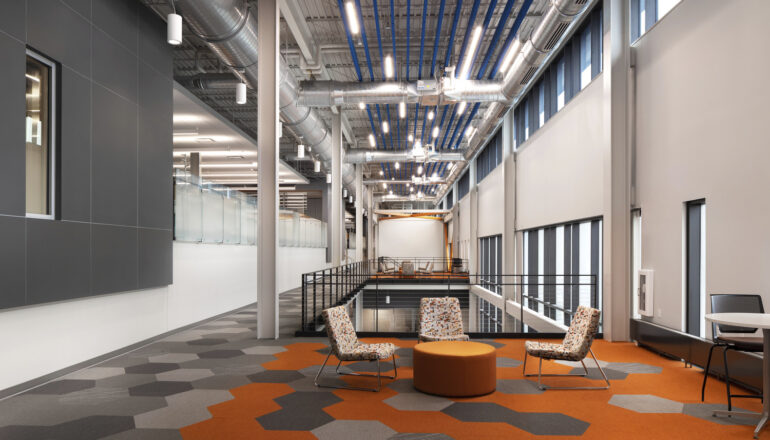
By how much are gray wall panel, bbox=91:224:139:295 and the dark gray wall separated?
1 centimetres

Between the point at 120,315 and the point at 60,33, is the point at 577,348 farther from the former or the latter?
the point at 60,33

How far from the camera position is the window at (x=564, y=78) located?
8406 millimetres

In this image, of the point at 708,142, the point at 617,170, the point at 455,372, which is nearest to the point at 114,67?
the point at 455,372

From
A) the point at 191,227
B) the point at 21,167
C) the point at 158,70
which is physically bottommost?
the point at 191,227

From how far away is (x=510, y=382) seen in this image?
5043 millimetres

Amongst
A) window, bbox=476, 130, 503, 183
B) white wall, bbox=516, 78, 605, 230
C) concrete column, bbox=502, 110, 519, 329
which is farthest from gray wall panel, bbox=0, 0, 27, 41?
window, bbox=476, 130, 503, 183

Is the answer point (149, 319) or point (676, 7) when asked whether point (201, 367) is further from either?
point (676, 7)

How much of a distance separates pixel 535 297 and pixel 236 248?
7298 mm

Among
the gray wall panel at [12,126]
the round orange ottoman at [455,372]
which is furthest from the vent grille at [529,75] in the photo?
the gray wall panel at [12,126]

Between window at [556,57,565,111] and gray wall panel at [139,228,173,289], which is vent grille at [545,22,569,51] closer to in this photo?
window at [556,57,565,111]

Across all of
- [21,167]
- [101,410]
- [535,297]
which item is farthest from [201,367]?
[535,297]

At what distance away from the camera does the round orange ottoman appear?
179 inches

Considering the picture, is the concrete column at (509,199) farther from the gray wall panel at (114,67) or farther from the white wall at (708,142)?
the gray wall panel at (114,67)

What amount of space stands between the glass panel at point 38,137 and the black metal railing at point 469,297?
3.75 metres
